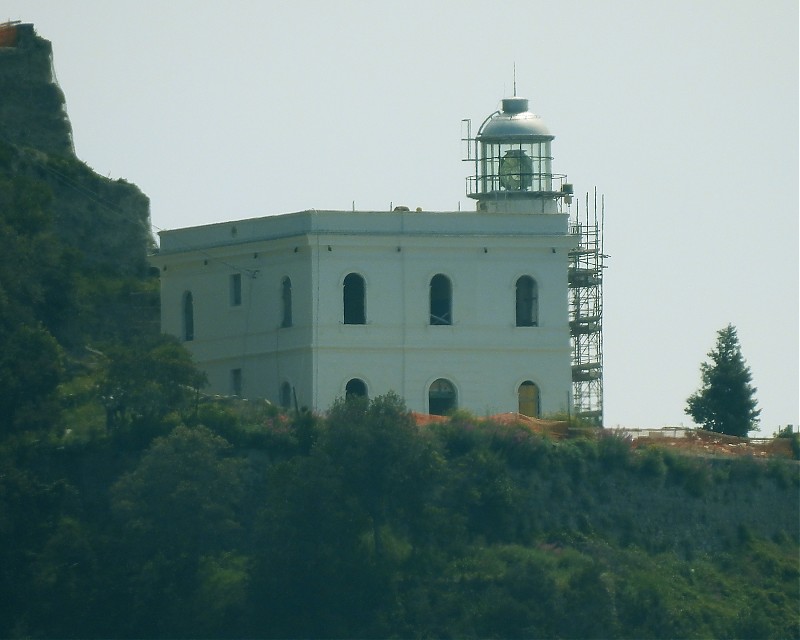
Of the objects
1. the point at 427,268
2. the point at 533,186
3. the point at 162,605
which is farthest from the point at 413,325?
the point at 162,605

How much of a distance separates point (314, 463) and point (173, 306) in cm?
1195

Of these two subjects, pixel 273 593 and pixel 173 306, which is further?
pixel 173 306

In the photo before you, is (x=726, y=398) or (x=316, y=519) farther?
(x=726, y=398)

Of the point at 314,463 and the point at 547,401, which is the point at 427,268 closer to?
the point at 547,401

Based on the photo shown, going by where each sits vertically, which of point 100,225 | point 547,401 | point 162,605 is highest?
point 100,225

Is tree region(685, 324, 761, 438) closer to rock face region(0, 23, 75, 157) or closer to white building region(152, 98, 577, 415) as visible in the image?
white building region(152, 98, 577, 415)

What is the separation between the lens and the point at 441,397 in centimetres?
6303

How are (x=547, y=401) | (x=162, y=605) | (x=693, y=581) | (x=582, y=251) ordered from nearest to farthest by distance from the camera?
(x=162, y=605) < (x=693, y=581) < (x=547, y=401) < (x=582, y=251)

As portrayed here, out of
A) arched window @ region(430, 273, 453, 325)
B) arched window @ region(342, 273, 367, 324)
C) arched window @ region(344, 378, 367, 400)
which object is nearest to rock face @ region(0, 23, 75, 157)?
arched window @ region(342, 273, 367, 324)

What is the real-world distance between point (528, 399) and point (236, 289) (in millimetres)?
8189

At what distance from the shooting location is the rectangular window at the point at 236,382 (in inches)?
2549

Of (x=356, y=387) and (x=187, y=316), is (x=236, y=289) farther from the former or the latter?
(x=356, y=387)

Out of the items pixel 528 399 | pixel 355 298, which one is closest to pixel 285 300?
pixel 355 298

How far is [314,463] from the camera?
56.5 metres
